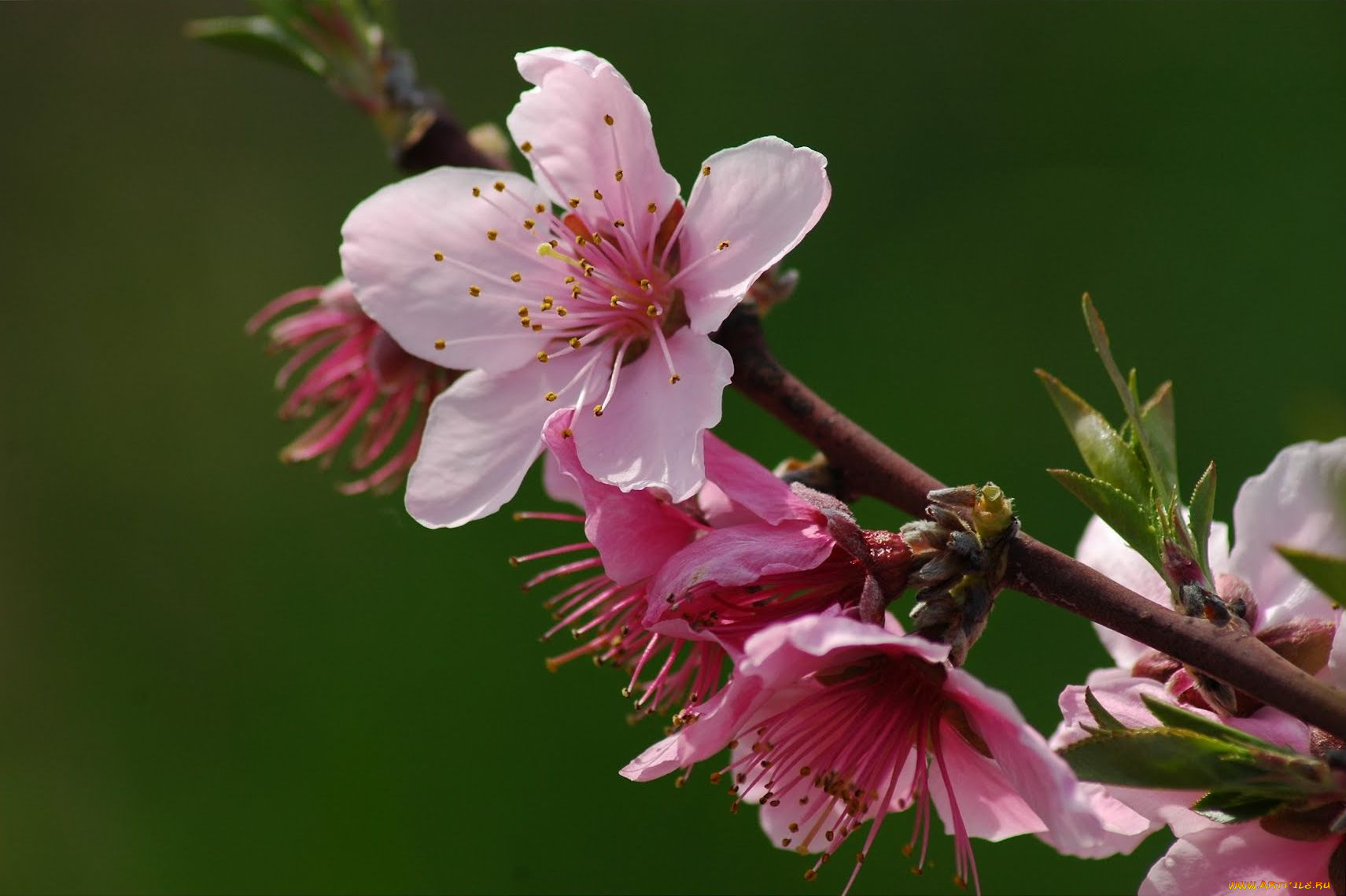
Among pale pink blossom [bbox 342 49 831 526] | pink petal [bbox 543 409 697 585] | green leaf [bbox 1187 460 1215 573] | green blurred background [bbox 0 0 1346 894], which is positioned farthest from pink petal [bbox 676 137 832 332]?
green blurred background [bbox 0 0 1346 894]

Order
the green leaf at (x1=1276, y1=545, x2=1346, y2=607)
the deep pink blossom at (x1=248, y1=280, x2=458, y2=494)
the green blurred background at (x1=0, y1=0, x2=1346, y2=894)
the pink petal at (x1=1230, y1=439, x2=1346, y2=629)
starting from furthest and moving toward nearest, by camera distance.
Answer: the green blurred background at (x1=0, y1=0, x2=1346, y2=894), the deep pink blossom at (x1=248, y1=280, x2=458, y2=494), the pink petal at (x1=1230, y1=439, x2=1346, y2=629), the green leaf at (x1=1276, y1=545, x2=1346, y2=607)

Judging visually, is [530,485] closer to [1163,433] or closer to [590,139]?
[590,139]

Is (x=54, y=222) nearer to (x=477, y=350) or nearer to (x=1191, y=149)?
(x=1191, y=149)

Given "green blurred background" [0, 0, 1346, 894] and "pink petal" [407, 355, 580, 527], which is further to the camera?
"green blurred background" [0, 0, 1346, 894]

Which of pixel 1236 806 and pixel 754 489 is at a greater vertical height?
pixel 754 489

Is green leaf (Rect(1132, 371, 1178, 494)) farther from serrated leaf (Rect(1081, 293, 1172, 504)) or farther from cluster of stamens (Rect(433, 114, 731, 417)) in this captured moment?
cluster of stamens (Rect(433, 114, 731, 417))

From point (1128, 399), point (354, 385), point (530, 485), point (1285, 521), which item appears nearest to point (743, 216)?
point (1128, 399)
